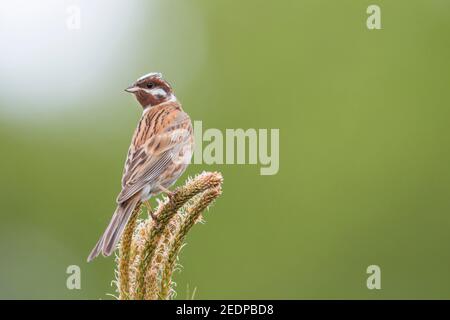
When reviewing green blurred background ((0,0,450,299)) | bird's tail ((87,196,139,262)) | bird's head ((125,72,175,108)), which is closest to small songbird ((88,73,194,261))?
bird's head ((125,72,175,108))

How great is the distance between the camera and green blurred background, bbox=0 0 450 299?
10.8m

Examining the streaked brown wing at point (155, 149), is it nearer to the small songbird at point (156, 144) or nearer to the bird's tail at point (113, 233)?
the small songbird at point (156, 144)

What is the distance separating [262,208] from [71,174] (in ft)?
8.84

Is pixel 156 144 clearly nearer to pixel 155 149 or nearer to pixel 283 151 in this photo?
pixel 155 149

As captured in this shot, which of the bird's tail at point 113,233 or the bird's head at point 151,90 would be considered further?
the bird's head at point 151,90

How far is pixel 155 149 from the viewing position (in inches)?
242

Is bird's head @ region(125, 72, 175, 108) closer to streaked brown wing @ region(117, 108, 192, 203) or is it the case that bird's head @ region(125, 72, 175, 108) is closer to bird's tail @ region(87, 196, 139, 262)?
streaked brown wing @ region(117, 108, 192, 203)

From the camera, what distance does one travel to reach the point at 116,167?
10656 millimetres

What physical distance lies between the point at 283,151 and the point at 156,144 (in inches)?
208

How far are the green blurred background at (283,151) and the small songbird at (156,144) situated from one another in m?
3.69

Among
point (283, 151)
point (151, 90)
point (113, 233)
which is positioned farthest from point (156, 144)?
point (283, 151)

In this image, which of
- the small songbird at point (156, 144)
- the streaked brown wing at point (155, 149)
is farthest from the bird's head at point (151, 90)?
the streaked brown wing at point (155, 149)

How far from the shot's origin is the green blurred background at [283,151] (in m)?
10.8

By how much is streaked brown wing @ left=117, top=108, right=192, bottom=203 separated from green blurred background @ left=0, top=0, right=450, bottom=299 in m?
3.70
